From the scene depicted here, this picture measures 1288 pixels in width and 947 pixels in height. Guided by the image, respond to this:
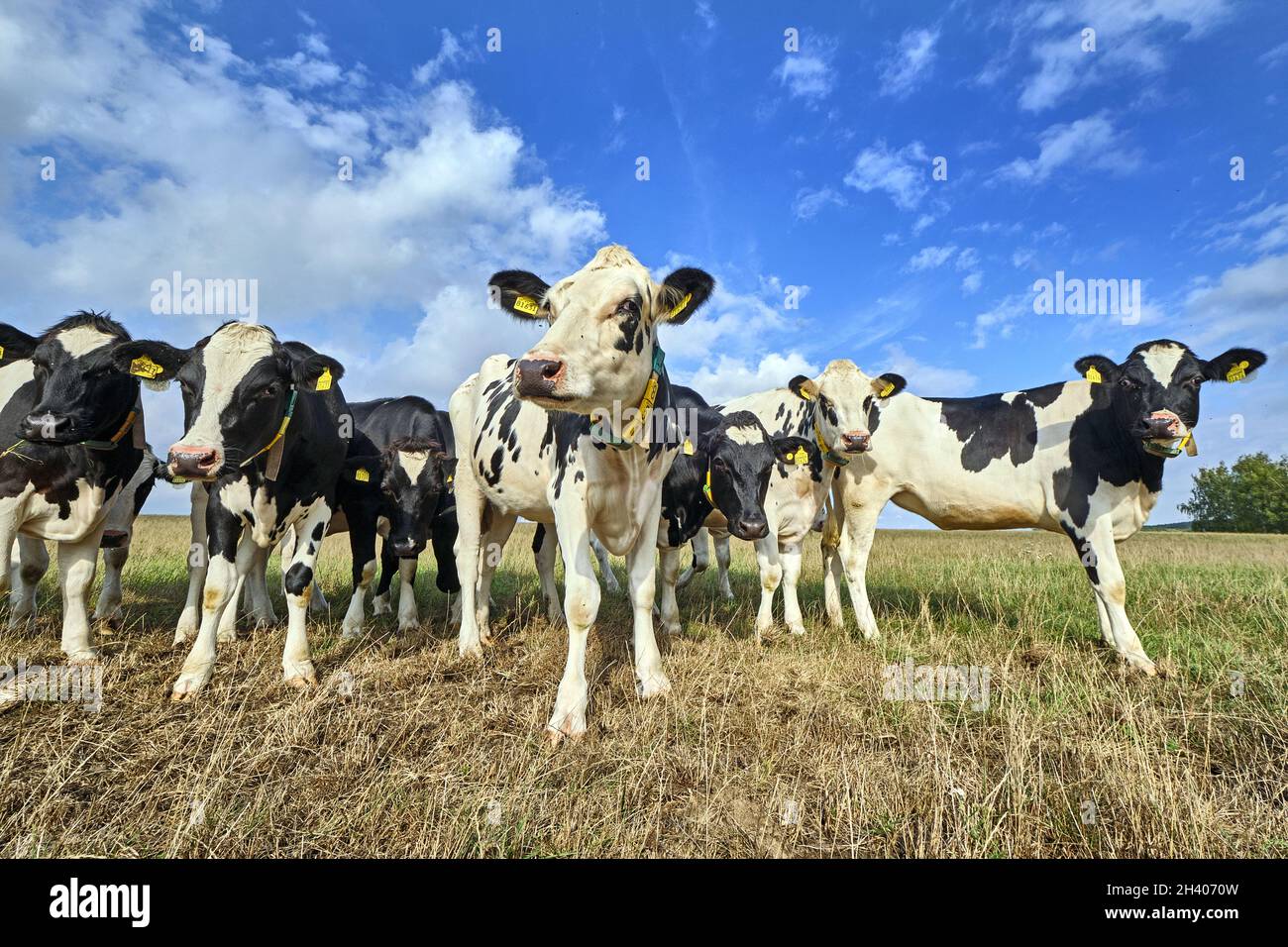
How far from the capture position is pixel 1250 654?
5676mm

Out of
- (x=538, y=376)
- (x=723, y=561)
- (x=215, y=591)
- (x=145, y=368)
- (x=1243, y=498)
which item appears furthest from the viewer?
(x=1243, y=498)

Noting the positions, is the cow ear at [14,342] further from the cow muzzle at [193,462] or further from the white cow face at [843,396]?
the white cow face at [843,396]

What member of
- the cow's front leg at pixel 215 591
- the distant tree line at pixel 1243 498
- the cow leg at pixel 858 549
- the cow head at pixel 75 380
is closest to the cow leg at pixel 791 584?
the cow leg at pixel 858 549

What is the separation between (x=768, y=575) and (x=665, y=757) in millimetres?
4616

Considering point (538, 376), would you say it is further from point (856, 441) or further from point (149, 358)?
point (856, 441)

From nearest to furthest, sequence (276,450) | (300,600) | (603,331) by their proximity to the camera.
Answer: (603,331) < (276,450) < (300,600)

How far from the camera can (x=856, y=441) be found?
7539 mm

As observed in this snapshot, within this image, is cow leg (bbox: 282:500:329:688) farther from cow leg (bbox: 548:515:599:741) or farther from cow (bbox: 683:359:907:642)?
cow (bbox: 683:359:907:642)

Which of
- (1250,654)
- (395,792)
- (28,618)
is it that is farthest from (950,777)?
(28,618)

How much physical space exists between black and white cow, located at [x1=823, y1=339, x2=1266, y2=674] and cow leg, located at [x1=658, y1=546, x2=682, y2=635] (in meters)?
2.07

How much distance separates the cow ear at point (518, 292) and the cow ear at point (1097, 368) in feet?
19.3

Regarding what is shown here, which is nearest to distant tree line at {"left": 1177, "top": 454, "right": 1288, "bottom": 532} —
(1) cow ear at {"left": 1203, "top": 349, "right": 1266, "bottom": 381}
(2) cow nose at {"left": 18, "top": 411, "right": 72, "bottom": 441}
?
(1) cow ear at {"left": 1203, "top": 349, "right": 1266, "bottom": 381}

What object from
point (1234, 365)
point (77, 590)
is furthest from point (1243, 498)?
point (77, 590)
